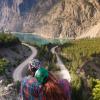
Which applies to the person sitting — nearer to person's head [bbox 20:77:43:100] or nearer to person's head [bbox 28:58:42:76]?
person's head [bbox 20:77:43:100]

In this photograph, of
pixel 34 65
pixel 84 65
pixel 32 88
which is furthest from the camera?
pixel 84 65

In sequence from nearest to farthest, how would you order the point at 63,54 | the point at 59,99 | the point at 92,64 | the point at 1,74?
1. the point at 59,99
2. the point at 1,74
3. the point at 92,64
4. the point at 63,54

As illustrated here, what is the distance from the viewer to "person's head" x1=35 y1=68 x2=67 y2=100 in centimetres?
952

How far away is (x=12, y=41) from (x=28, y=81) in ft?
361

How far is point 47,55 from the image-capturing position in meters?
115

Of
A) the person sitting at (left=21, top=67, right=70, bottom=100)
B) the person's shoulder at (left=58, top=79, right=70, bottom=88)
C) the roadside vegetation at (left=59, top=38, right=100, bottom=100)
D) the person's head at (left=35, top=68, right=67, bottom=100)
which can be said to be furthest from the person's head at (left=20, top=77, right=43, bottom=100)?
the roadside vegetation at (left=59, top=38, right=100, bottom=100)

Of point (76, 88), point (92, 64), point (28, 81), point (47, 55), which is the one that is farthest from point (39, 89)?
point (47, 55)

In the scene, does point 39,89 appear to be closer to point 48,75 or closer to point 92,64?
point 48,75

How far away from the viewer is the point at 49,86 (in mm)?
9516

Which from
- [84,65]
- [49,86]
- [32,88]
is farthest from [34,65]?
[84,65]

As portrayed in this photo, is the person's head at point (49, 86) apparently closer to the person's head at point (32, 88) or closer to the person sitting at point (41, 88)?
the person sitting at point (41, 88)

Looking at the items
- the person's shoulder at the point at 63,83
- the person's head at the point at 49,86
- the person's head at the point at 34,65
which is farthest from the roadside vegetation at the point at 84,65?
the person's head at the point at 49,86

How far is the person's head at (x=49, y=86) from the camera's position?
31.2ft

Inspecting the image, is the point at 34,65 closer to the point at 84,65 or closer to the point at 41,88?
the point at 41,88
